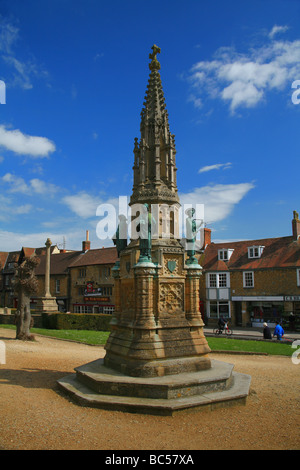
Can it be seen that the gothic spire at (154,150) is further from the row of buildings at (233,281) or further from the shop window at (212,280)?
the shop window at (212,280)

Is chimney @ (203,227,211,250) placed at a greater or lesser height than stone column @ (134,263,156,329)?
greater

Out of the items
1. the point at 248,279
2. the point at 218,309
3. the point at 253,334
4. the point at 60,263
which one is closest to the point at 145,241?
the point at 253,334

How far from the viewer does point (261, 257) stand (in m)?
33.0

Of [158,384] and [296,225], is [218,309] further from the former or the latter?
[158,384]

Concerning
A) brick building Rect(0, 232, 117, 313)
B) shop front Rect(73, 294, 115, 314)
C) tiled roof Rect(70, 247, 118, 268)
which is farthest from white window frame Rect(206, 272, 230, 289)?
shop front Rect(73, 294, 115, 314)

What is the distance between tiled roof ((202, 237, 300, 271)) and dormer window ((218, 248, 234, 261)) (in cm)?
34

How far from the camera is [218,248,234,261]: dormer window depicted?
116ft

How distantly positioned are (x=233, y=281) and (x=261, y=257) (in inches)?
146

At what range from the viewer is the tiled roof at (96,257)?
3895 centimetres

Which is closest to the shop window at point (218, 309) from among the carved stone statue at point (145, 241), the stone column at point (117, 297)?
the stone column at point (117, 297)

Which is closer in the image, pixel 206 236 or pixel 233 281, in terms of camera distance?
pixel 233 281

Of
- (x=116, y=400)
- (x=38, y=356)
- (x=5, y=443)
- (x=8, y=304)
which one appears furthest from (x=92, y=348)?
(x=8, y=304)

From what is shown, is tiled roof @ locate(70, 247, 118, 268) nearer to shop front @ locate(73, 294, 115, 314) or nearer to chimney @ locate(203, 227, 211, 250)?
shop front @ locate(73, 294, 115, 314)

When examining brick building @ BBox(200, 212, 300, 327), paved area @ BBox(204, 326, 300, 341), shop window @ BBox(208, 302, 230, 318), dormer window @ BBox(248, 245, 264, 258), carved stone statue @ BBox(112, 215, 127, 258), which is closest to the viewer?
carved stone statue @ BBox(112, 215, 127, 258)
